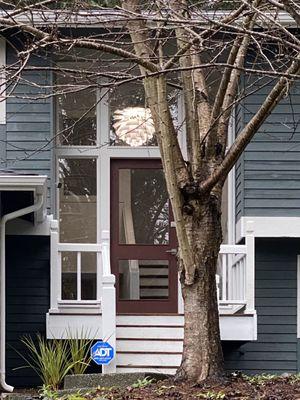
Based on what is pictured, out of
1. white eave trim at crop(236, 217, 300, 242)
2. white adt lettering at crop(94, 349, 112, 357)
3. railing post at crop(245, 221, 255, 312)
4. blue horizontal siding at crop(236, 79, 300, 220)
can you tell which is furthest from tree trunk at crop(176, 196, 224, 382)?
blue horizontal siding at crop(236, 79, 300, 220)

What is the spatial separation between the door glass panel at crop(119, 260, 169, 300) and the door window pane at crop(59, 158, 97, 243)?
604 millimetres

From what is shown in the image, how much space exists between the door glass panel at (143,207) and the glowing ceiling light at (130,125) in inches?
15.7

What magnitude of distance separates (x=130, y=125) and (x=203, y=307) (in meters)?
4.83

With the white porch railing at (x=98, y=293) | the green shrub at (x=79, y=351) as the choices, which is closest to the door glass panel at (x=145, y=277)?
the white porch railing at (x=98, y=293)

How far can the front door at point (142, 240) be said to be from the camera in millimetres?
11547

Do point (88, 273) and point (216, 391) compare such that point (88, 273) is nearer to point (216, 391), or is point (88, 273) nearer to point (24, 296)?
point (24, 296)

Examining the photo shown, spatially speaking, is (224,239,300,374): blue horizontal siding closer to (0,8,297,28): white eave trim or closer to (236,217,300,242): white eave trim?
(236,217,300,242): white eave trim

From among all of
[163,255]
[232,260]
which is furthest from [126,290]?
[232,260]

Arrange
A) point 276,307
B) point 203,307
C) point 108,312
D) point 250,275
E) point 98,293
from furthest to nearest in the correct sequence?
point 276,307, point 98,293, point 250,275, point 108,312, point 203,307

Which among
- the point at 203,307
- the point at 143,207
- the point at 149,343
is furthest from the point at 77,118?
the point at 203,307

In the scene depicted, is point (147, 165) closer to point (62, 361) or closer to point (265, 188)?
point (265, 188)

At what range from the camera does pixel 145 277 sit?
38.2ft

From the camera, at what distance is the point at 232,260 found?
37.1 feet

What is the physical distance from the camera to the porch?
10023 mm
